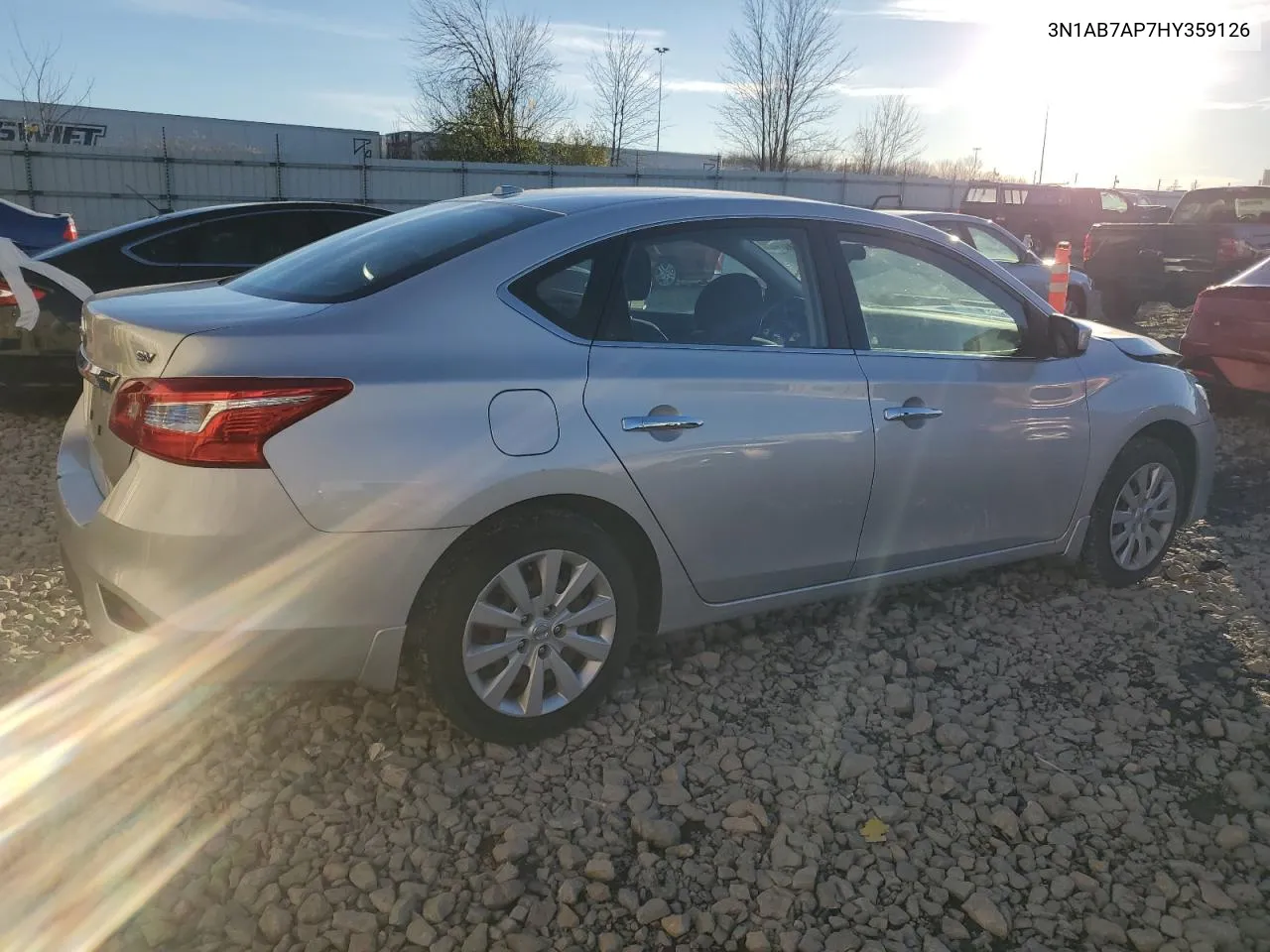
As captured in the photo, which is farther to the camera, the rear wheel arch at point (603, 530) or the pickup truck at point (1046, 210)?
the pickup truck at point (1046, 210)

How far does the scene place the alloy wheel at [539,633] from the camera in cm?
283

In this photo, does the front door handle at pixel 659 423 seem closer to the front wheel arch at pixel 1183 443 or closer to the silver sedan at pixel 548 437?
the silver sedan at pixel 548 437

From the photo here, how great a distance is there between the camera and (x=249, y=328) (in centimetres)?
256

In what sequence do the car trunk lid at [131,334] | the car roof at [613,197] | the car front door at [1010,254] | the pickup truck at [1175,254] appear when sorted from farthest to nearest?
the pickup truck at [1175,254] → the car front door at [1010,254] → the car roof at [613,197] → the car trunk lid at [131,334]

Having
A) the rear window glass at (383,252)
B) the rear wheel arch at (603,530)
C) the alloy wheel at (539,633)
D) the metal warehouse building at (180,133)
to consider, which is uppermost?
the metal warehouse building at (180,133)

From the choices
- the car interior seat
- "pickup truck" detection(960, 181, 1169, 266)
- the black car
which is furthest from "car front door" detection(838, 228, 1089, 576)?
"pickup truck" detection(960, 181, 1169, 266)

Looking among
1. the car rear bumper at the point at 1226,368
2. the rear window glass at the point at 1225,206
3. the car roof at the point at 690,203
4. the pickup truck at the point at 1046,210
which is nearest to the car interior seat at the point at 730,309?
the car roof at the point at 690,203

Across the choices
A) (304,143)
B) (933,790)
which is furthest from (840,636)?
(304,143)

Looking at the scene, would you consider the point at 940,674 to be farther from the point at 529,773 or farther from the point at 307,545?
the point at 307,545

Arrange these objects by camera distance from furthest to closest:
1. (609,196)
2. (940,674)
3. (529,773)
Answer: (940,674) → (609,196) → (529,773)

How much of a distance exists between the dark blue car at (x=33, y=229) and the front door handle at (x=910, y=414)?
6.28 meters

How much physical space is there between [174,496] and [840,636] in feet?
8.09

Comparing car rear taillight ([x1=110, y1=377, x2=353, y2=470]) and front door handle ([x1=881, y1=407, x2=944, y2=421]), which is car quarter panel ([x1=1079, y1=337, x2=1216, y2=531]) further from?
car rear taillight ([x1=110, y1=377, x2=353, y2=470])

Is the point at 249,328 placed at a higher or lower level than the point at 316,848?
higher
